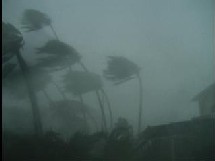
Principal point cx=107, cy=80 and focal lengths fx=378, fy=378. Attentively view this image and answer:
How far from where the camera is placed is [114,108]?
360cm

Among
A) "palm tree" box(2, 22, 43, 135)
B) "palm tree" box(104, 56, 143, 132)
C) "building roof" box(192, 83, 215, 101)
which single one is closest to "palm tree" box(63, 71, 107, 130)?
"palm tree" box(104, 56, 143, 132)

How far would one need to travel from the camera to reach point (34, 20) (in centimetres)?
352

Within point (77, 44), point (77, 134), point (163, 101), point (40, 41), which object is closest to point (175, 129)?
point (163, 101)

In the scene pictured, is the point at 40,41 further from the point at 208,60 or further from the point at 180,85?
the point at 208,60

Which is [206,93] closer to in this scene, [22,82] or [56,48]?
[56,48]

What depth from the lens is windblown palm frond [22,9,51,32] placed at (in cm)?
350

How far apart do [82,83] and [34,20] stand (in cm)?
74

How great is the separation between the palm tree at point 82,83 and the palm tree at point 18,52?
330 millimetres

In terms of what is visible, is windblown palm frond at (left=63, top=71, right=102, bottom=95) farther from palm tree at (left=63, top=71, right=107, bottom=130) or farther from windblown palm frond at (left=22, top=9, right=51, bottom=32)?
windblown palm frond at (left=22, top=9, right=51, bottom=32)

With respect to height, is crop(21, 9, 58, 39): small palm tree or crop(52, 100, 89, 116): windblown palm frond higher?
crop(21, 9, 58, 39): small palm tree

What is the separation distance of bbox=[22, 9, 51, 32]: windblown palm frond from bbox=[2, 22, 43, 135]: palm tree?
114mm

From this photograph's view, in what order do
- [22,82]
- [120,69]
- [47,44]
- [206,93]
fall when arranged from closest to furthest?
[22,82] → [47,44] → [120,69] → [206,93]

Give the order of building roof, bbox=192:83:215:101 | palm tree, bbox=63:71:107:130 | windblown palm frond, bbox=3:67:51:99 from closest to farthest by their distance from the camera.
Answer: windblown palm frond, bbox=3:67:51:99
palm tree, bbox=63:71:107:130
building roof, bbox=192:83:215:101

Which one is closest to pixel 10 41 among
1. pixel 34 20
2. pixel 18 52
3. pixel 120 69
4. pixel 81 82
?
pixel 18 52
